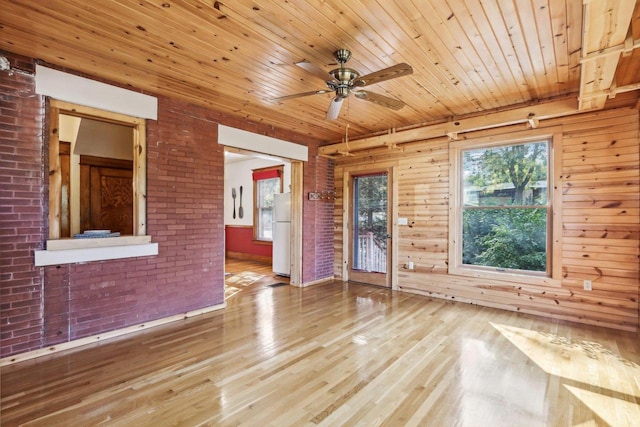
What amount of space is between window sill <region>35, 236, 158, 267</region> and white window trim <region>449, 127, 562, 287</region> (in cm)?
416

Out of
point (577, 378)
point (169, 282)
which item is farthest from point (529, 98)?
point (169, 282)

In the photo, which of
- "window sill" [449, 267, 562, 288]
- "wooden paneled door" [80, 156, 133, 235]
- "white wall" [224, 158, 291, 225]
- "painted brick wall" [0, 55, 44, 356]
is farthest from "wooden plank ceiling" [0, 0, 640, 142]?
"white wall" [224, 158, 291, 225]

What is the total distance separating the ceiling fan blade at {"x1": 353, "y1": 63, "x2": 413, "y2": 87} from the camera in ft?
7.74

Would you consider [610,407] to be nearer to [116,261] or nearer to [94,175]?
[116,261]

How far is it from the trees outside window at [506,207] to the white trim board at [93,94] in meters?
4.39

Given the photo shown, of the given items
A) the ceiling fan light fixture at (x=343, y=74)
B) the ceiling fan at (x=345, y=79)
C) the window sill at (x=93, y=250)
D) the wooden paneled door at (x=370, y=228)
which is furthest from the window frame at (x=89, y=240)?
the wooden paneled door at (x=370, y=228)

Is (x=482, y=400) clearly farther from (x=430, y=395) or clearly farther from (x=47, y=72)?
(x=47, y=72)

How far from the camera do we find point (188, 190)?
158 inches

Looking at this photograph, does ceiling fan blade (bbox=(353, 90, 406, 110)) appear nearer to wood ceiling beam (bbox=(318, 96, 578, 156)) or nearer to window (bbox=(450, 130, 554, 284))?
wood ceiling beam (bbox=(318, 96, 578, 156))

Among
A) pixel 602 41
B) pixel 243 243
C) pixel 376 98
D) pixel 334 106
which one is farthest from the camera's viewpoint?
pixel 243 243

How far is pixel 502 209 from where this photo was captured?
4.41m

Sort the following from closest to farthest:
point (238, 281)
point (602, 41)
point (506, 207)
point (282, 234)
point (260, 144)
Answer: point (602, 41) < point (506, 207) < point (260, 144) < point (238, 281) < point (282, 234)

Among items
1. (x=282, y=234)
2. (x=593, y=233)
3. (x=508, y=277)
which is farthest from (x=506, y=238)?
(x=282, y=234)

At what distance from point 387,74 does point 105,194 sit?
4.76 metres
